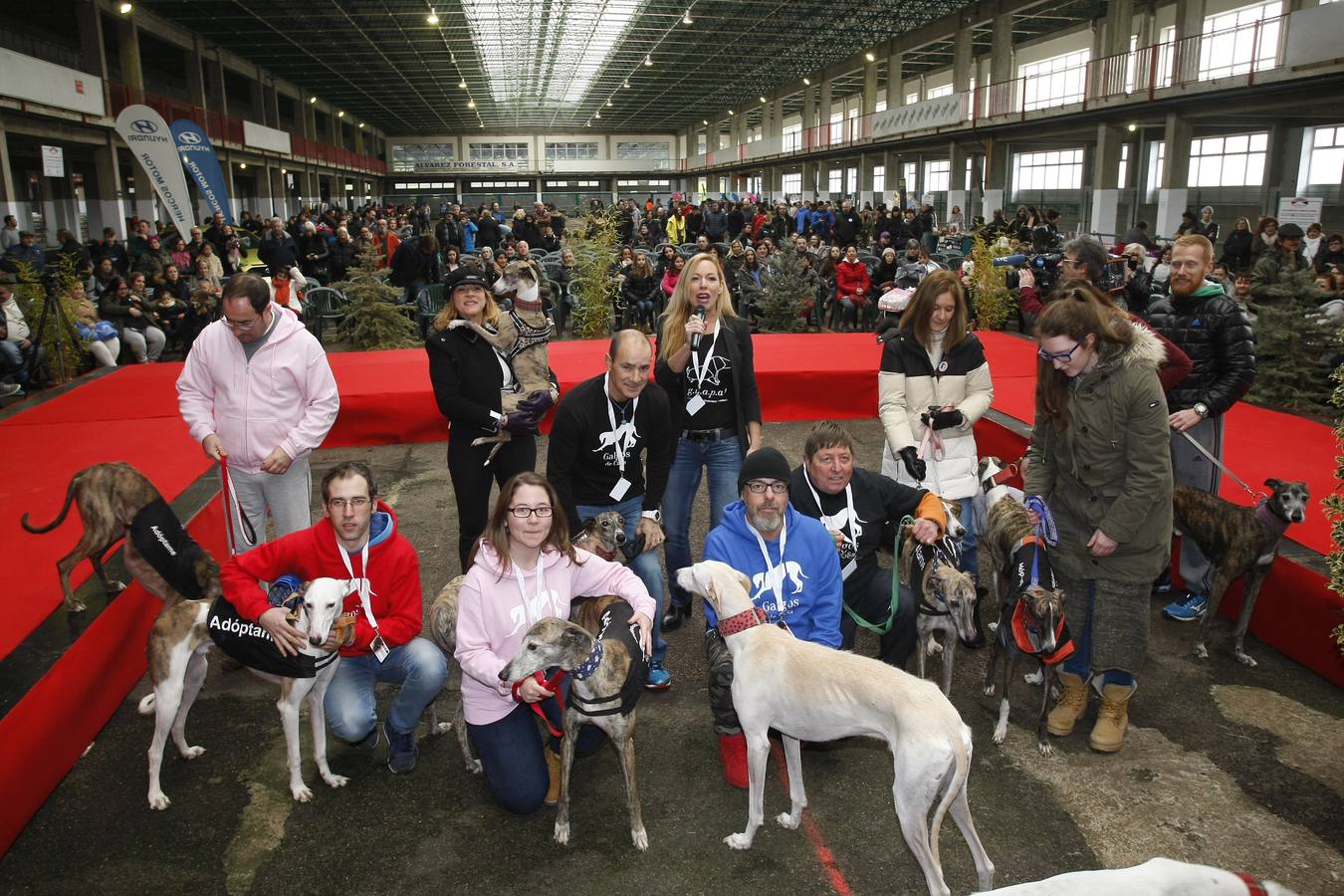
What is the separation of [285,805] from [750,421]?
2.64m

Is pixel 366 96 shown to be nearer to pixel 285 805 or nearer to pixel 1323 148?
pixel 1323 148

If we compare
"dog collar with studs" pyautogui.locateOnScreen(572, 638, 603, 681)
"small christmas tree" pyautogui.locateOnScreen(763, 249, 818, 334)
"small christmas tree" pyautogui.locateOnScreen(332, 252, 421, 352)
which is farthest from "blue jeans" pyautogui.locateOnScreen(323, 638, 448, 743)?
"small christmas tree" pyautogui.locateOnScreen(763, 249, 818, 334)

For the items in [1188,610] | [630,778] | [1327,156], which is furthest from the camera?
[1327,156]

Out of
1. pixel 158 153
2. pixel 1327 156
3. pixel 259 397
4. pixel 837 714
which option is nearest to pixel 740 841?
pixel 837 714

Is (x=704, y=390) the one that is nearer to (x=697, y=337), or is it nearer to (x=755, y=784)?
(x=697, y=337)

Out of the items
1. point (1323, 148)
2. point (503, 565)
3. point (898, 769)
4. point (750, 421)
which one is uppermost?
point (1323, 148)

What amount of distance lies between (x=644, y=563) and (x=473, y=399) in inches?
47.3

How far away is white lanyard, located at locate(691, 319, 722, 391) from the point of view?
4.33 meters

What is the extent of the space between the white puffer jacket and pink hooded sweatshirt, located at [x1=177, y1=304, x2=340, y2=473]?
2768 millimetres

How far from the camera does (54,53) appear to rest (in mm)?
25281

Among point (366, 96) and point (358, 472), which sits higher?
point (366, 96)

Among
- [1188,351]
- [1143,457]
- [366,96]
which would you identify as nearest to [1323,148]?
[1188,351]

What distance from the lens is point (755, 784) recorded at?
3.01 metres

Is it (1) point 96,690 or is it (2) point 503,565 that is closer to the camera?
(2) point 503,565
